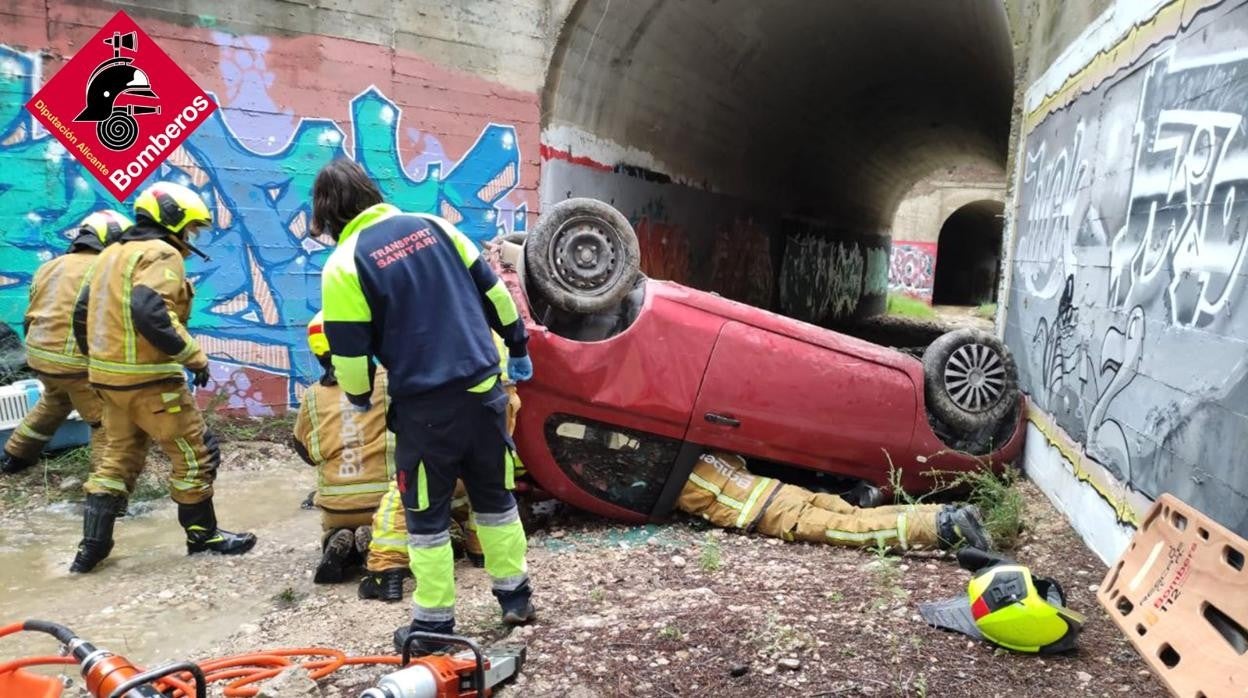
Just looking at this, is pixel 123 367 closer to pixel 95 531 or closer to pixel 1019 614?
pixel 95 531

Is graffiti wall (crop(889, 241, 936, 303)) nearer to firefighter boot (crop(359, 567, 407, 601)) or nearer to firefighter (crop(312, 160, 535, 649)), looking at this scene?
firefighter boot (crop(359, 567, 407, 601))

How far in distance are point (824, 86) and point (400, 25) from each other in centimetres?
697

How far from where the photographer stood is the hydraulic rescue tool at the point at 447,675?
2.27 meters

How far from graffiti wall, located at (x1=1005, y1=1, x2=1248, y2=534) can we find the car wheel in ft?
7.61

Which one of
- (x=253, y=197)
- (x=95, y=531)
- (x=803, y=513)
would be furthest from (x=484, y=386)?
(x=253, y=197)

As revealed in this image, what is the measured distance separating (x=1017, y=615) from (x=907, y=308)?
22.0 metres

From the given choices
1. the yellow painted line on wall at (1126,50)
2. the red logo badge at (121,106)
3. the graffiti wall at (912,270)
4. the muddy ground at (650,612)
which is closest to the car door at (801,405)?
the muddy ground at (650,612)

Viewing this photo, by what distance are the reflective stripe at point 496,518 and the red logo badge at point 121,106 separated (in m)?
4.48

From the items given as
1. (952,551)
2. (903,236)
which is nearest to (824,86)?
(952,551)

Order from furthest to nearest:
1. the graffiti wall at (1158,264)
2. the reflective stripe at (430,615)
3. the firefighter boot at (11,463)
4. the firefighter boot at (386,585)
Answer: the firefighter boot at (11,463), the firefighter boot at (386,585), the reflective stripe at (430,615), the graffiti wall at (1158,264)

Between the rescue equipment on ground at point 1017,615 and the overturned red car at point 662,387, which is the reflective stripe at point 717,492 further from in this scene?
the rescue equipment on ground at point 1017,615

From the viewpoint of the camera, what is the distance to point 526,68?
7.11 m

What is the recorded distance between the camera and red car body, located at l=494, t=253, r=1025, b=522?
4258mm

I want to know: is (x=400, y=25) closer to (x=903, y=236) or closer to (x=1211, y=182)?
(x=1211, y=182)
